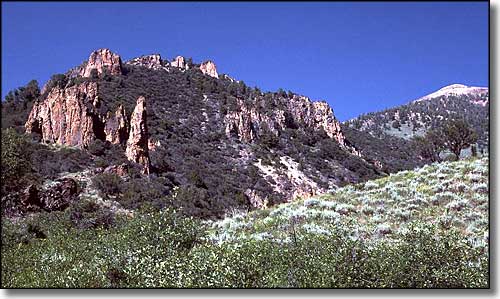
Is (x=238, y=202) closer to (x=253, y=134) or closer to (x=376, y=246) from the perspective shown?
(x=253, y=134)

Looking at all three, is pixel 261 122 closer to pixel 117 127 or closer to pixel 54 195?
pixel 117 127

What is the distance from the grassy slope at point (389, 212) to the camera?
338 inches

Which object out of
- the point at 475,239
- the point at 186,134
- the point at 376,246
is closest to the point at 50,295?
the point at 376,246

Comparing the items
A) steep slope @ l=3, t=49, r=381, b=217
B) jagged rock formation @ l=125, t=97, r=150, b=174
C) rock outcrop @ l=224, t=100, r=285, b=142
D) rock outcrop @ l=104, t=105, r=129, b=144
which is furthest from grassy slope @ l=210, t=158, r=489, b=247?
rock outcrop @ l=224, t=100, r=285, b=142

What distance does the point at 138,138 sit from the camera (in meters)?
22.6

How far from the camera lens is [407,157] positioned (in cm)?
3119

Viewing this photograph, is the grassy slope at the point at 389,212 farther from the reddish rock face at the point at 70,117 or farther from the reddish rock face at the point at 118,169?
the reddish rock face at the point at 70,117

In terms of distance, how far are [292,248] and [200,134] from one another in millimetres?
18580

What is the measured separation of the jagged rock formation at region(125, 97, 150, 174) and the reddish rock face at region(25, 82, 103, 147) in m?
1.49

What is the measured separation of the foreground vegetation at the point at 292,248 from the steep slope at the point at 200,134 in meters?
6.04

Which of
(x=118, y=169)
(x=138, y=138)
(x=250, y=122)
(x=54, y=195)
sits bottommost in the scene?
(x=54, y=195)

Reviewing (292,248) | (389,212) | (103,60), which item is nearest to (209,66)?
(103,60)

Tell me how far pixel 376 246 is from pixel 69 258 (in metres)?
4.62

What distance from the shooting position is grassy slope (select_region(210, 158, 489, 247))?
28.2 ft
